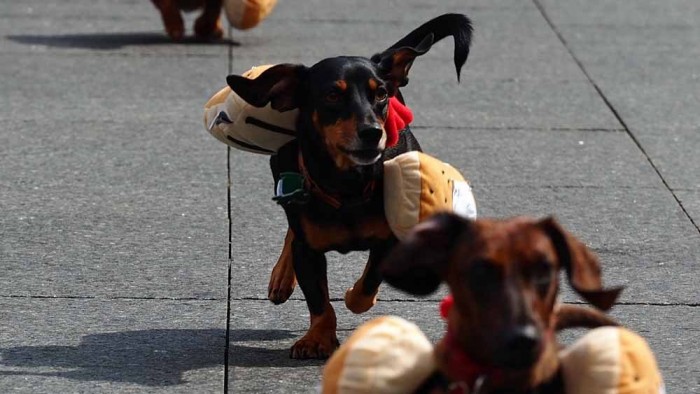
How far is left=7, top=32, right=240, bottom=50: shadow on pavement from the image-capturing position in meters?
10.5

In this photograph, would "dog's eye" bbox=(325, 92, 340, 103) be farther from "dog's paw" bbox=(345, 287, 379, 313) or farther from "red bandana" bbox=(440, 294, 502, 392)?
"red bandana" bbox=(440, 294, 502, 392)

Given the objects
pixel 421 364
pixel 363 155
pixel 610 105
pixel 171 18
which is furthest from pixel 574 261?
pixel 171 18

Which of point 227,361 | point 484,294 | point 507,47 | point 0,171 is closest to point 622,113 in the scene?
point 507,47

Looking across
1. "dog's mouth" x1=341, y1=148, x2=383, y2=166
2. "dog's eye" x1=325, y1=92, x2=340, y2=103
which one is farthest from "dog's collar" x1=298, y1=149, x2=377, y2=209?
"dog's eye" x1=325, y1=92, x2=340, y2=103

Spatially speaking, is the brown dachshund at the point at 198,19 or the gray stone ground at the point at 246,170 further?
the brown dachshund at the point at 198,19

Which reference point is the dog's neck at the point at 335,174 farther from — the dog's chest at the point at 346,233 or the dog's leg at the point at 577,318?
the dog's leg at the point at 577,318

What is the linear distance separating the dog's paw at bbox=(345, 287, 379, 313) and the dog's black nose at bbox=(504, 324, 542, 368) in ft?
7.28

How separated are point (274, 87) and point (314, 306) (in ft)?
2.64

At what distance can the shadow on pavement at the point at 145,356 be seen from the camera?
16.9ft

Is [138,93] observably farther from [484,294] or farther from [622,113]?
[484,294]

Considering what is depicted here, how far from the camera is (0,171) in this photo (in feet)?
25.3

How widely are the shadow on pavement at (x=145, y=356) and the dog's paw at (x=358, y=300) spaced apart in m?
0.26

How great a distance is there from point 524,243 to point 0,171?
16.0 feet

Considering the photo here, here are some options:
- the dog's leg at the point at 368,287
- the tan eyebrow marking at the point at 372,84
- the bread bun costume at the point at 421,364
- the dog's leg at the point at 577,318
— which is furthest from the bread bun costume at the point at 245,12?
the bread bun costume at the point at 421,364
